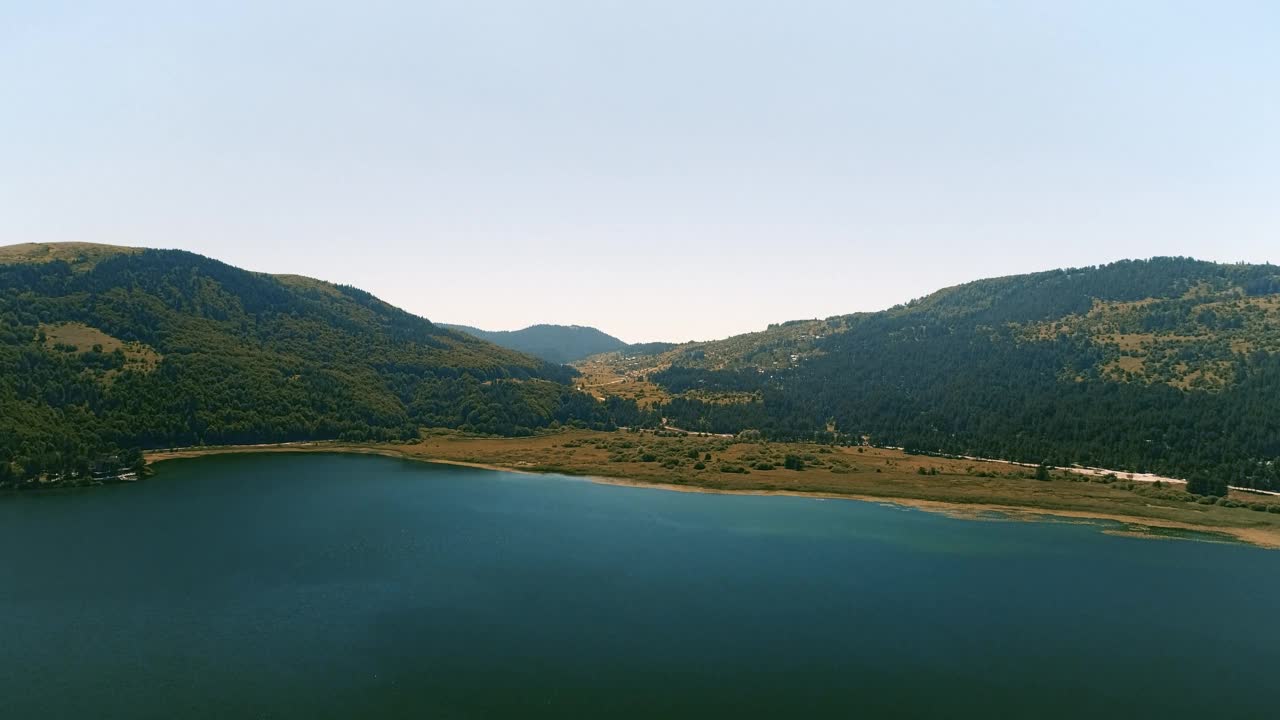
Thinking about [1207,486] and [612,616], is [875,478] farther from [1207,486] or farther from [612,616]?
[612,616]

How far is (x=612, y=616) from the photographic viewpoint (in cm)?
6700

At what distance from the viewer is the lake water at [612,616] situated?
2013 inches

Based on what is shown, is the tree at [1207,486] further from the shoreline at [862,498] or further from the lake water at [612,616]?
the lake water at [612,616]

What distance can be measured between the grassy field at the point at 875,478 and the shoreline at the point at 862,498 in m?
0.28

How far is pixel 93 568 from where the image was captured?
7744 cm

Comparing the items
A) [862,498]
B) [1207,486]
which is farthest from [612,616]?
[1207,486]

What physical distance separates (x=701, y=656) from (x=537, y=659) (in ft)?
47.6

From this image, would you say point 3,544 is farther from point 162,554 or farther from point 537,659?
point 537,659

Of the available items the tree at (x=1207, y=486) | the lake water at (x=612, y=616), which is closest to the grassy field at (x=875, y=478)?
the tree at (x=1207, y=486)

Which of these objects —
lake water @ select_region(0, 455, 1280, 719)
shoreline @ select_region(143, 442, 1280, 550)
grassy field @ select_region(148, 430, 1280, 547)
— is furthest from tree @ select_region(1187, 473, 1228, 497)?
lake water @ select_region(0, 455, 1280, 719)

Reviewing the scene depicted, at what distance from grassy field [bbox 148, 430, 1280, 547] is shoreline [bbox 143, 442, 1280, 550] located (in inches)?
11.0

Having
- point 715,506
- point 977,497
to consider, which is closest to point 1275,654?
point 977,497

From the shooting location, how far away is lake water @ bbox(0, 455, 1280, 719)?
51125mm

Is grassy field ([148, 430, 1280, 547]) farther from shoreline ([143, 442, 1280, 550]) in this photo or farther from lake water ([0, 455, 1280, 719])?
lake water ([0, 455, 1280, 719])
